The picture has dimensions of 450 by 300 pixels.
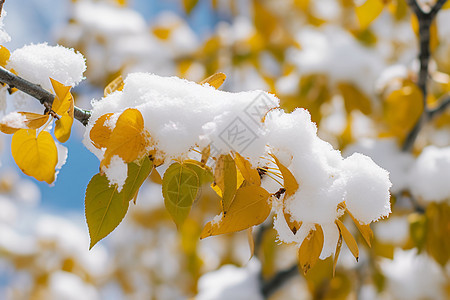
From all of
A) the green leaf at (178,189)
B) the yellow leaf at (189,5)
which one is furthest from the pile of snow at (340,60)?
the green leaf at (178,189)

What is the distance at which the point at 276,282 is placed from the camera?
3.84ft

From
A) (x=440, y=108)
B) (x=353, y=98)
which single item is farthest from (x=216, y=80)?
(x=353, y=98)

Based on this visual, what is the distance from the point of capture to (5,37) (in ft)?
1.64

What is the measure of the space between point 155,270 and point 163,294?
0.79 feet

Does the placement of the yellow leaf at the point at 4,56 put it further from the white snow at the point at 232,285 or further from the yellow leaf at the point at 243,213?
the white snow at the point at 232,285

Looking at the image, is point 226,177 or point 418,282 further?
point 418,282

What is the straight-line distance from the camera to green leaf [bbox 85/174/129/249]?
0.40 metres

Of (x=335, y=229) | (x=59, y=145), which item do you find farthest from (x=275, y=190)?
(x=59, y=145)

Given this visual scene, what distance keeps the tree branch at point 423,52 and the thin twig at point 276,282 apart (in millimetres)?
462

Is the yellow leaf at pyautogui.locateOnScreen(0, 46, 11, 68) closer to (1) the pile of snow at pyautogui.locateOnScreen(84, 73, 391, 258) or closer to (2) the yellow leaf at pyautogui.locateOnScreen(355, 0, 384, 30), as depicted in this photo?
(1) the pile of snow at pyautogui.locateOnScreen(84, 73, 391, 258)

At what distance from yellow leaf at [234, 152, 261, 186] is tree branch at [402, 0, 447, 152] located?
2.15 feet

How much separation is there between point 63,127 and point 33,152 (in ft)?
0.15

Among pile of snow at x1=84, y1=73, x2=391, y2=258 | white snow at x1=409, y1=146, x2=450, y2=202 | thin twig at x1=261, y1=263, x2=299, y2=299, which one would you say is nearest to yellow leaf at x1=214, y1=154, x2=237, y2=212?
pile of snow at x1=84, y1=73, x2=391, y2=258

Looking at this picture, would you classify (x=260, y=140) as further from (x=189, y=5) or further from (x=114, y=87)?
(x=189, y=5)
